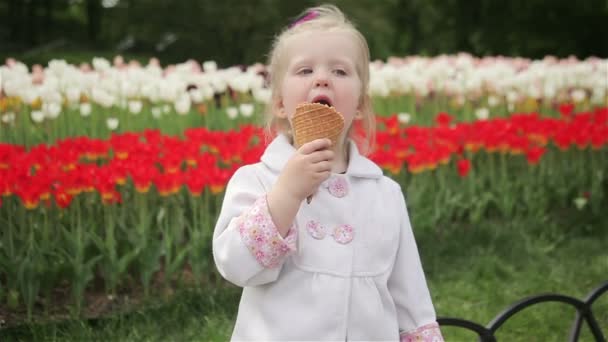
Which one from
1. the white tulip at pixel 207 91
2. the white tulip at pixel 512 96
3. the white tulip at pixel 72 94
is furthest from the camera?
the white tulip at pixel 512 96

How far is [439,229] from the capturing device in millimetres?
4535

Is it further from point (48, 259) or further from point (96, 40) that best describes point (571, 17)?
point (48, 259)

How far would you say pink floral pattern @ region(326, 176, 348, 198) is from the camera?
1.66 meters

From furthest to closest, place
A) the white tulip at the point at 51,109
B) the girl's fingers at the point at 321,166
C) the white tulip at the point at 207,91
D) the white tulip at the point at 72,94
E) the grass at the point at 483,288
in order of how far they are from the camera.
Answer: the white tulip at the point at 207,91 → the white tulip at the point at 72,94 → the white tulip at the point at 51,109 → the grass at the point at 483,288 → the girl's fingers at the point at 321,166

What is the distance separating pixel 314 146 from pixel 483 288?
2630 millimetres

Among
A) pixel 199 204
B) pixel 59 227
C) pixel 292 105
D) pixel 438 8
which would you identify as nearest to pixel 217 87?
pixel 199 204

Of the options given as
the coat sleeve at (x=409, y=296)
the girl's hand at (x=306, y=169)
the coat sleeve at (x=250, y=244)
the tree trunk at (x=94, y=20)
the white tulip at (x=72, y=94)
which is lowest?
the coat sleeve at (x=409, y=296)

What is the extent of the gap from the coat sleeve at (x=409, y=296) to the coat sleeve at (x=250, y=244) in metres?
0.31

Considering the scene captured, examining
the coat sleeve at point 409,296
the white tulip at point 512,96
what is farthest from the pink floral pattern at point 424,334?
the white tulip at point 512,96

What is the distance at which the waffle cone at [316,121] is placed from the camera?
146cm

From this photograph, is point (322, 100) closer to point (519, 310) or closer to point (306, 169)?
point (306, 169)

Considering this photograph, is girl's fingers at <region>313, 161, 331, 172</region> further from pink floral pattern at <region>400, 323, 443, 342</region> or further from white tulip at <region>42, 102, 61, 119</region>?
white tulip at <region>42, 102, 61, 119</region>

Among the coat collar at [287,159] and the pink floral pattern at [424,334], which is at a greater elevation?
the coat collar at [287,159]

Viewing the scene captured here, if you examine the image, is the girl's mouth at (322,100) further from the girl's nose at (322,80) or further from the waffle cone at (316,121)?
the waffle cone at (316,121)
